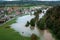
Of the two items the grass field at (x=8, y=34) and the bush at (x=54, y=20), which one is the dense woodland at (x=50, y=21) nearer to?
the bush at (x=54, y=20)

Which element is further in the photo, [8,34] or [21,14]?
[21,14]

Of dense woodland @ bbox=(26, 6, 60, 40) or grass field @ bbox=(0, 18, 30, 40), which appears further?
dense woodland @ bbox=(26, 6, 60, 40)

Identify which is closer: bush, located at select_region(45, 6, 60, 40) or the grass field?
the grass field

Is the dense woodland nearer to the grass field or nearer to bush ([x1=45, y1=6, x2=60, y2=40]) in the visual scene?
bush ([x1=45, y1=6, x2=60, y2=40])

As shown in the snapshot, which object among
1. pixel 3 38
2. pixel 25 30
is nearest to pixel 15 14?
pixel 25 30

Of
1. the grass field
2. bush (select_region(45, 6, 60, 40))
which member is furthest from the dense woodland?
the grass field

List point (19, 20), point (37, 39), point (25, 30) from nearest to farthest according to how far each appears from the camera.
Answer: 1. point (37, 39)
2. point (25, 30)
3. point (19, 20)

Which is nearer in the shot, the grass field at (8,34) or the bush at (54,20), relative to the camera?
the grass field at (8,34)

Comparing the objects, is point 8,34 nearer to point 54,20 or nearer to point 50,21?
point 50,21

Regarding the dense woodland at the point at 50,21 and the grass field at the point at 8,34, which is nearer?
the grass field at the point at 8,34

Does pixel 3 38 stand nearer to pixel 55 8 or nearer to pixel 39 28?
pixel 39 28

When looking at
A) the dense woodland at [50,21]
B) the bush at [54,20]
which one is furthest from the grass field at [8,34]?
the bush at [54,20]
